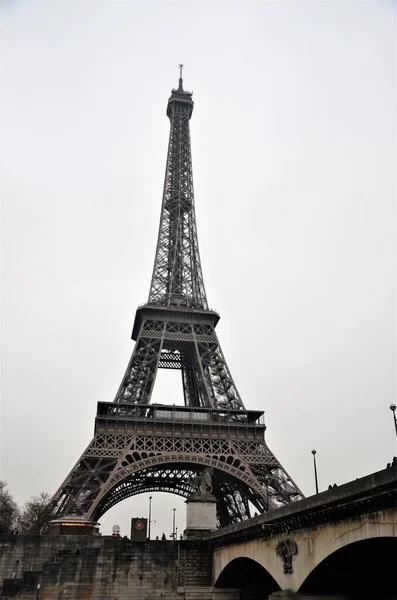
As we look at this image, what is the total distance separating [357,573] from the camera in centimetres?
2373

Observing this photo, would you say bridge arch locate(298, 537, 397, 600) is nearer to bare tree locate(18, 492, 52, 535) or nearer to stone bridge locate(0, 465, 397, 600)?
stone bridge locate(0, 465, 397, 600)

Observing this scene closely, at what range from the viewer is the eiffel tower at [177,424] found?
50281 millimetres

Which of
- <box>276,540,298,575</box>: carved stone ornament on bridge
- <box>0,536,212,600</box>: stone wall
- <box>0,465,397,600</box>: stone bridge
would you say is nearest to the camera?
<box>0,465,397,600</box>: stone bridge

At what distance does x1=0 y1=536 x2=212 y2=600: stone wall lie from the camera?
1416 inches

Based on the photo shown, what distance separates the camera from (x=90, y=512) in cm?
4569

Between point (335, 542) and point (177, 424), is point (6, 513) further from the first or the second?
point (335, 542)

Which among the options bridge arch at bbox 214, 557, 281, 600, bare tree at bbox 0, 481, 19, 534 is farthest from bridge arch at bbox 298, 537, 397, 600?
bare tree at bbox 0, 481, 19, 534

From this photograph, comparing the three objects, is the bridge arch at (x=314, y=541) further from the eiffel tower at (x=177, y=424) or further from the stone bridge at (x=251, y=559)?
the eiffel tower at (x=177, y=424)

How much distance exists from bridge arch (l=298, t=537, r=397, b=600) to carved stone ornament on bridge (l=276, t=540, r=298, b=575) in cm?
113

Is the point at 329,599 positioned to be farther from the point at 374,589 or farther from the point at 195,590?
the point at 195,590

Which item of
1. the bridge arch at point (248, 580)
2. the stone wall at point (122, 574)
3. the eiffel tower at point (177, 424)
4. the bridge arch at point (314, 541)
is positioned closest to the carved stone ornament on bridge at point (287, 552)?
the bridge arch at point (314, 541)

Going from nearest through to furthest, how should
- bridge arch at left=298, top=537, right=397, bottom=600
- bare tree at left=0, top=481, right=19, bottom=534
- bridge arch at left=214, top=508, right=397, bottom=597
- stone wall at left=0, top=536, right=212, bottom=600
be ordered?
1. bridge arch at left=214, top=508, right=397, bottom=597
2. bridge arch at left=298, top=537, right=397, bottom=600
3. stone wall at left=0, top=536, right=212, bottom=600
4. bare tree at left=0, top=481, right=19, bottom=534

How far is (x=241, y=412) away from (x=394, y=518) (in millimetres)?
42971

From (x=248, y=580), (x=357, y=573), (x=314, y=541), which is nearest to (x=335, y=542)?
(x=314, y=541)
